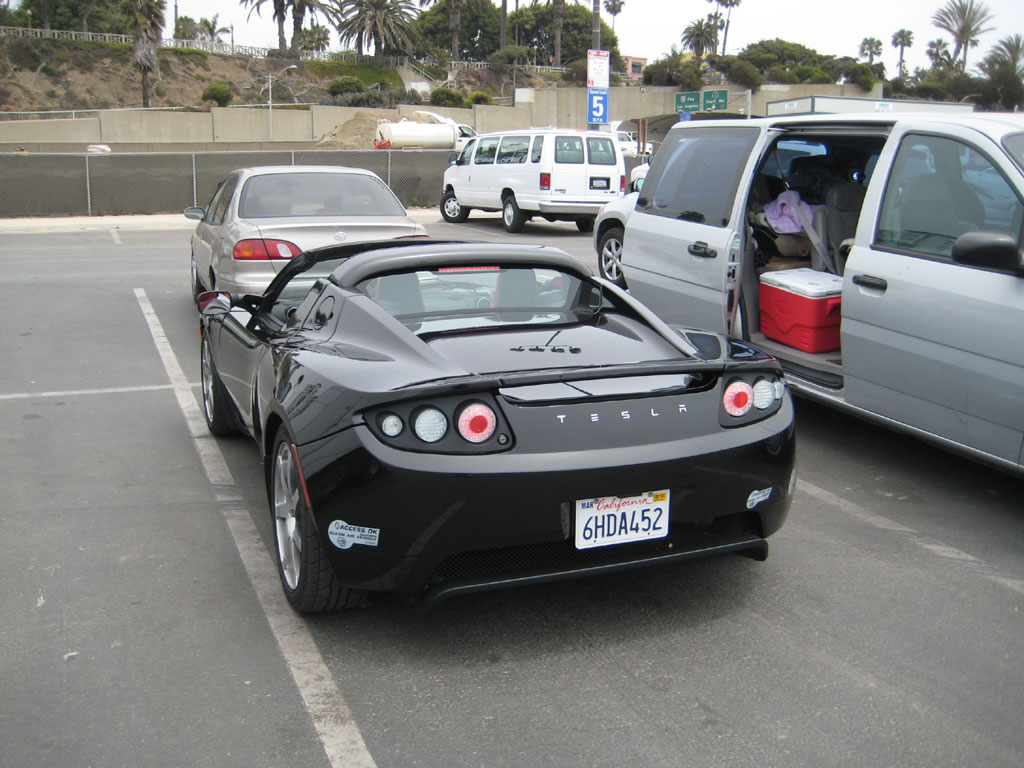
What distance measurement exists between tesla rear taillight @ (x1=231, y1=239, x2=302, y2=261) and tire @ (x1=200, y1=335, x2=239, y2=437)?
2368 millimetres

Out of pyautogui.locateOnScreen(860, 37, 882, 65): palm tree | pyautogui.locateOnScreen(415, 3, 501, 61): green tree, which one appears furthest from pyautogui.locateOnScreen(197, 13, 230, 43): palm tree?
pyautogui.locateOnScreen(860, 37, 882, 65): palm tree

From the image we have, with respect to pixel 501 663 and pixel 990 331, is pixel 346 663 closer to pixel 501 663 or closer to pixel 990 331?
pixel 501 663

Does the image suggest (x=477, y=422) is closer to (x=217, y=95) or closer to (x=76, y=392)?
(x=76, y=392)

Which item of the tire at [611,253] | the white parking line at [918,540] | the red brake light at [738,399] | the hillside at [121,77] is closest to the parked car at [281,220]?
the tire at [611,253]

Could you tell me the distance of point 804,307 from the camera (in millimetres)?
6277

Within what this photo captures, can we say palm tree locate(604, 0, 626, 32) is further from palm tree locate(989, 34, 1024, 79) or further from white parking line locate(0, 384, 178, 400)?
white parking line locate(0, 384, 178, 400)

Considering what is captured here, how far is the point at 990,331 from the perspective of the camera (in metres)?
4.77

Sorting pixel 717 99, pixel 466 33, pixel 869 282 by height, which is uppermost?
pixel 466 33

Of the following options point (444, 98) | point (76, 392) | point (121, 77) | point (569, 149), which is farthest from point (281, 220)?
point (121, 77)

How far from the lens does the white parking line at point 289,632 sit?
305cm

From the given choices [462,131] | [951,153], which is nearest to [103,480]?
[951,153]

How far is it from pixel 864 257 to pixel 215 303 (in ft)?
12.5

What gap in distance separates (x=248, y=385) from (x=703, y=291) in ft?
10.6

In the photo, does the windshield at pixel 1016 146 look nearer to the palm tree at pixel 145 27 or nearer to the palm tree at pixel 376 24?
the palm tree at pixel 145 27
